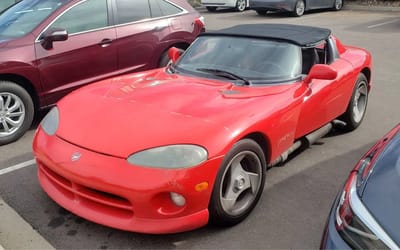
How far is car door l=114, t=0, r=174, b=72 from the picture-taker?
5.83 meters

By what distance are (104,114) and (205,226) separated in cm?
110

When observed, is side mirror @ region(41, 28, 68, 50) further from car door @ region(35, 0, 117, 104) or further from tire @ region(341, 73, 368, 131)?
tire @ region(341, 73, 368, 131)

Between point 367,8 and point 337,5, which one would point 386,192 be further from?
point 367,8

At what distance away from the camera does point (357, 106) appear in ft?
17.3

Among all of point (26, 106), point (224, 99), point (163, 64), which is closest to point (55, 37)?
point (26, 106)

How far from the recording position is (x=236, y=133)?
10.2ft

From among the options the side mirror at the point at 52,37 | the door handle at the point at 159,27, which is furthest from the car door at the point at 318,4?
the side mirror at the point at 52,37

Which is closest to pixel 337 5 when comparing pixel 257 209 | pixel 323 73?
pixel 323 73

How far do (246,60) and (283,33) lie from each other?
0.62m

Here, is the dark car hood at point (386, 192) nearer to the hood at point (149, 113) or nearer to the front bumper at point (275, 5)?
the hood at point (149, 113)

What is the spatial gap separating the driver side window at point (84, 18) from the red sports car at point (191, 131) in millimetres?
1666

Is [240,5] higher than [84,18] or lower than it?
lower

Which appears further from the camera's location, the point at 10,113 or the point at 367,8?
the point at 367,8

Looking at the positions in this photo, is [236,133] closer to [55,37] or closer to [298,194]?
[298,194]
